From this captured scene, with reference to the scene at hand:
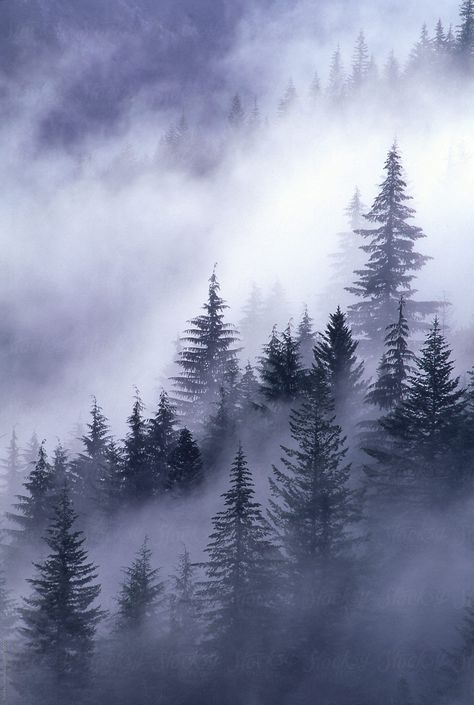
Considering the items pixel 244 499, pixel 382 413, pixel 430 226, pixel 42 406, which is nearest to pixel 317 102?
pixel 430 226

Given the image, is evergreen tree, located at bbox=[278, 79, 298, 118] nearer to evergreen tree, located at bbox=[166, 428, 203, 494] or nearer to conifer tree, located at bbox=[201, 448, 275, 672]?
evergreen tree, located at bbox=[166, 428, 203, 494]

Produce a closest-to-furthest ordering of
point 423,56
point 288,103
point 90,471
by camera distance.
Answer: point 90,471
point 423,56
point 288,103

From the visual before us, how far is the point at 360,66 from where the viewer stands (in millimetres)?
125500

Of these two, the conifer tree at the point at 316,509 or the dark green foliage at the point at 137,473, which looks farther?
the dark green foliage at the point at 137,473

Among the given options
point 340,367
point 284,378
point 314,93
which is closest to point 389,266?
point 340,367

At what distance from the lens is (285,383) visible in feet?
117

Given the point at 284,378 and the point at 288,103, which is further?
the point at 288,103

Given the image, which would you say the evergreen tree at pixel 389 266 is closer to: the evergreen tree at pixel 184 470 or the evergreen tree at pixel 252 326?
the evergreen tree at pixel 184 470

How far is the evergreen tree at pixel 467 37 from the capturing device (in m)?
105

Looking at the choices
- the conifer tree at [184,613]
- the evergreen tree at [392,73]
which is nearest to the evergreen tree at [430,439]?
the conifer tree at [184,613]

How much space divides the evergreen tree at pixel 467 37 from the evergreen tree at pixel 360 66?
2137 centimetres

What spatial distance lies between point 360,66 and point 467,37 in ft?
80.8

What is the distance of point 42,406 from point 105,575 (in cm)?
7743

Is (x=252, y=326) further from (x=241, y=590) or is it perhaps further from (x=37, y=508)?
(x=241, y=590)
